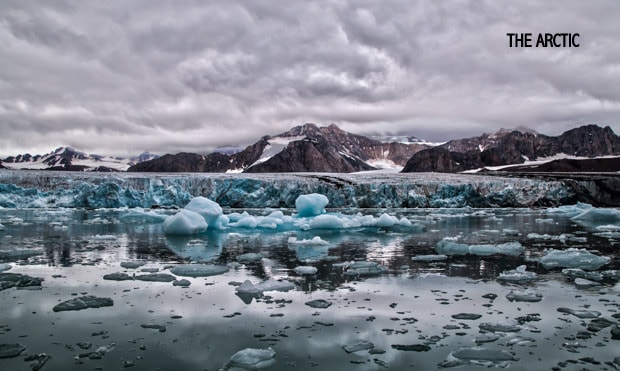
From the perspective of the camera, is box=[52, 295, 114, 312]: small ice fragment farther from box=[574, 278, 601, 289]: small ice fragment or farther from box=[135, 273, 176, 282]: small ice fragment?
box=[574, 278, 601, 289]: small ice fragment

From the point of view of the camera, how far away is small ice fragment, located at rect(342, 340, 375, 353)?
350 centimetres

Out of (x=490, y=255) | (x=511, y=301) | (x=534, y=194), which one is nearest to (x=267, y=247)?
(x=490, y=255)

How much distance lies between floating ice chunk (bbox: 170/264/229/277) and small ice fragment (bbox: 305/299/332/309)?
7.42ft

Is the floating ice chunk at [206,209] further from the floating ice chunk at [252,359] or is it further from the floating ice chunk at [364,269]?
the floating ice chunk at [252,359]

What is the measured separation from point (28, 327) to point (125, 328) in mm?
878

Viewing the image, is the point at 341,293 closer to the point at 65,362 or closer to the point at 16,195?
the point at 65,362

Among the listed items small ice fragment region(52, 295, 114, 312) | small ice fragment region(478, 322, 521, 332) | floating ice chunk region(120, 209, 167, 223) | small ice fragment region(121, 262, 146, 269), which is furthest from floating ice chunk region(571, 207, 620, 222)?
small ice fragment region(52, 295, 114, 312)

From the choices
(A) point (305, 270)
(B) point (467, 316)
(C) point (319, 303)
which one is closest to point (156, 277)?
(A) point (305, 270)

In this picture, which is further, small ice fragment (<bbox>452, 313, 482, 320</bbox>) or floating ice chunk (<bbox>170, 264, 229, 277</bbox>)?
floating ice chunk (<bbox>170, 264, 229, 277</bbox>)

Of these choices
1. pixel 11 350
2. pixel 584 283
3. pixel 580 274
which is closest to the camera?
pixel 11 350

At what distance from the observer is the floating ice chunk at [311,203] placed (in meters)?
18.2

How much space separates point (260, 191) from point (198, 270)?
32.2 meters

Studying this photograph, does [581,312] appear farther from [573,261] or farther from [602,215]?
[602,215]

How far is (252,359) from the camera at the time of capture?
3.26 m
